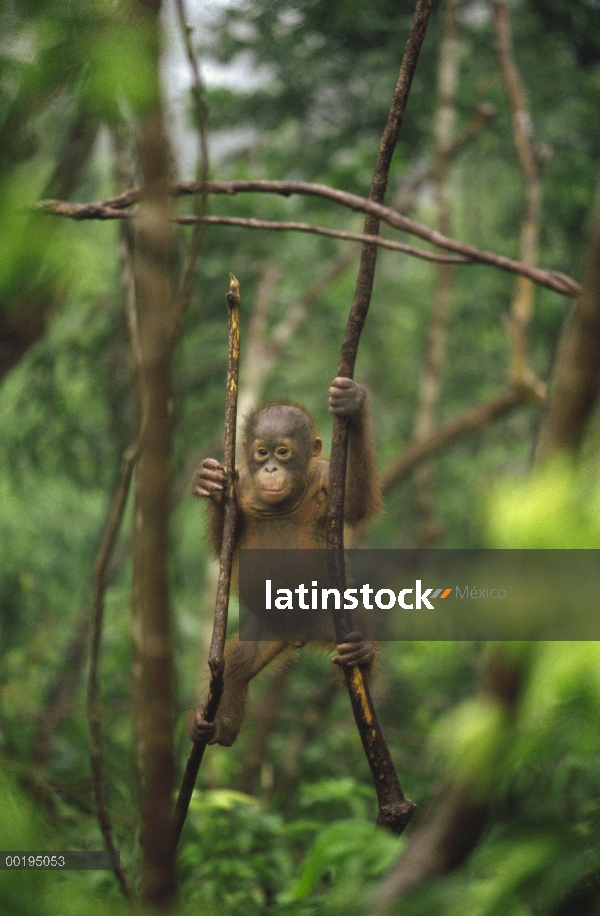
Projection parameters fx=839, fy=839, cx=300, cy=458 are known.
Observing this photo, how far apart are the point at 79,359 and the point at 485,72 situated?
186 inches

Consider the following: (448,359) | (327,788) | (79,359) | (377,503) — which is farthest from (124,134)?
(448,359)

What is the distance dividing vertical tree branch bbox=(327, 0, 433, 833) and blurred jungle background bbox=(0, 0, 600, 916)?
0.33 feet

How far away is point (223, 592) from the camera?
5.57ft

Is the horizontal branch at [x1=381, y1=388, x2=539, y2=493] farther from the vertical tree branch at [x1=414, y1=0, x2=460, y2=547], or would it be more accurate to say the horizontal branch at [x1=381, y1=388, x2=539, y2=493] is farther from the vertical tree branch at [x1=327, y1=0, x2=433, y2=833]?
the vertical tree branch at [x1=327, y1=0, x2=433, y2=833]

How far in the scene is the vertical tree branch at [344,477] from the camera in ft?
5.85

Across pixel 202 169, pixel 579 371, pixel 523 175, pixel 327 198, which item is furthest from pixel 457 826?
pixel 523 175

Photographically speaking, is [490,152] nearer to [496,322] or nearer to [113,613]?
[496,322]

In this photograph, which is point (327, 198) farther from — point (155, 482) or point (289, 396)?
point (289, 396)

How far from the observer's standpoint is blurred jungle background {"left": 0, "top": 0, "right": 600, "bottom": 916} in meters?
1.18

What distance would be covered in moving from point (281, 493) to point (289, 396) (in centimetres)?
439

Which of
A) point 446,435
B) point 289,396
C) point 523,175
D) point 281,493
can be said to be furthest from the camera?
point 289,396

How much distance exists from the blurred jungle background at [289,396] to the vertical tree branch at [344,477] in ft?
0.33

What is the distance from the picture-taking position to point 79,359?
6887 millimetres

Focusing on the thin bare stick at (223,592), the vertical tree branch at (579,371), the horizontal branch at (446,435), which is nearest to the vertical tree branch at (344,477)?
the thin bare stick at (223,592)
